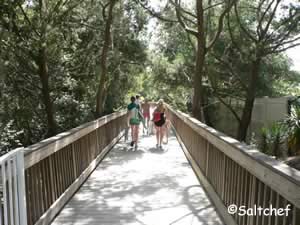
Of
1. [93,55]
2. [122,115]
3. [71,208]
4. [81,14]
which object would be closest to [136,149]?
[122,115]

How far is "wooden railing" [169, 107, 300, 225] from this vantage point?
2.46m

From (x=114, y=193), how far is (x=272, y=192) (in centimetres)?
303

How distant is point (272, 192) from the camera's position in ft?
9.07

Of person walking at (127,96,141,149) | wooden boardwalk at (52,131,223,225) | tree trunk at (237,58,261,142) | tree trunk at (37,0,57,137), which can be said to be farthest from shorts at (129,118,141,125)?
tree trunk at (237,58,261,142)

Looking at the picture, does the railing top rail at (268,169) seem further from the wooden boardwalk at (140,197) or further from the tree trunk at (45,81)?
the tree trunk at (45,81)

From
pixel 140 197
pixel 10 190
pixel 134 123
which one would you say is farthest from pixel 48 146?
pixel 134 123

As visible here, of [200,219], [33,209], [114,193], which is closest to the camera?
[33,209]

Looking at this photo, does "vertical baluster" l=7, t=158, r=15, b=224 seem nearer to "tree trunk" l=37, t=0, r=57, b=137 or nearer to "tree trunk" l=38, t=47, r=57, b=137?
"tree trunk" l=37, t=0, r=57, b=137

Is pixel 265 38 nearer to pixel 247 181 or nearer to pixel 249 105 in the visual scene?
pixel 249 105

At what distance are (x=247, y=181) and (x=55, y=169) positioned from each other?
7.59 ft

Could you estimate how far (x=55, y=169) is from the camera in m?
4.54

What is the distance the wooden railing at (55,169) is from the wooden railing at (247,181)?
1.92 metres

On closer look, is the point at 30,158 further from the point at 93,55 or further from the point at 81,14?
the point at 93,55

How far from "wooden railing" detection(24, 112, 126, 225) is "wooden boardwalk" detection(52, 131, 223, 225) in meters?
0.17
